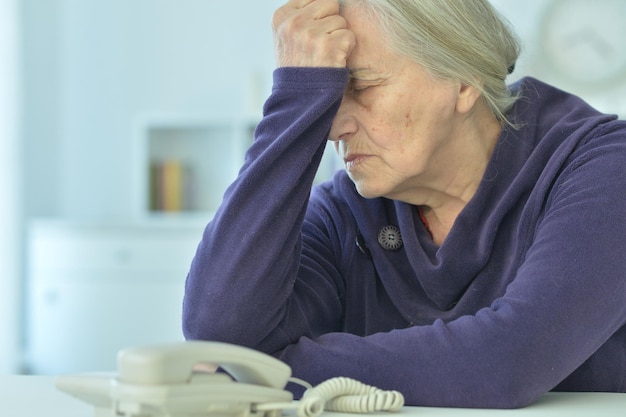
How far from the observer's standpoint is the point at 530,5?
4551mm

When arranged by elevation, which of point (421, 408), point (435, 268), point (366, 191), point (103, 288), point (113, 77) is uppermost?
point (113, 77)

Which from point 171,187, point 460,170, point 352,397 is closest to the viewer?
point 352,397

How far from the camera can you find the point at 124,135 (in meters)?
5.34

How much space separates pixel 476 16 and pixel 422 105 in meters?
0.17

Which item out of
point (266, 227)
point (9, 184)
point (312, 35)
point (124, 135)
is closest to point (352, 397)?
point (266, 227)

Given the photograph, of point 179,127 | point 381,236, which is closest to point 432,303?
point 381,236

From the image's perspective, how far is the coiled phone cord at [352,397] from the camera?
3.43ft

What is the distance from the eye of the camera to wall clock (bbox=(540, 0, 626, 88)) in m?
4.38

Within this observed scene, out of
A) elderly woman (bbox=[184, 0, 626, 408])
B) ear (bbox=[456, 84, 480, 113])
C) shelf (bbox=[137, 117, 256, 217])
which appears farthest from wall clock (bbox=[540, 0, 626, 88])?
ear (bbox=[456, 84, 480, 113])

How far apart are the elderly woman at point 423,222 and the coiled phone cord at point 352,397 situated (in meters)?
0.08

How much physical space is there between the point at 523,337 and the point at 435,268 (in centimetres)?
36

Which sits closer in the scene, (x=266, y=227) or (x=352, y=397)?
(x=352, y=397)

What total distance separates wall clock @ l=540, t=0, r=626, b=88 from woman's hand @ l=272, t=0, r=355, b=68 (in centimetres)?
317

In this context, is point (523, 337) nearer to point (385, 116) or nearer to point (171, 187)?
point (385, 116)
